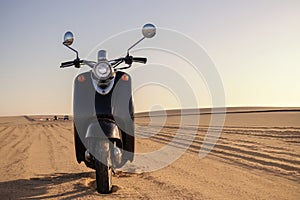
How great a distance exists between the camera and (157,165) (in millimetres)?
7879

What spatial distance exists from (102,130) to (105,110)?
49 centimetres

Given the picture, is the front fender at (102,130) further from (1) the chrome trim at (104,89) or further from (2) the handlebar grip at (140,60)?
(2) the handlebar grip at (140,60)

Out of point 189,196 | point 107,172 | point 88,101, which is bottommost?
point 189,196

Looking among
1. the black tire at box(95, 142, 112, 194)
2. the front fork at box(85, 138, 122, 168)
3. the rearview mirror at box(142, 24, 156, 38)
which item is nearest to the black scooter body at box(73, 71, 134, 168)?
the front fork at box(85, 138, 122, 168)

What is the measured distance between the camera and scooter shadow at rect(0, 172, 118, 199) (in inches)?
208

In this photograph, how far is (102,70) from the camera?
5.03 m

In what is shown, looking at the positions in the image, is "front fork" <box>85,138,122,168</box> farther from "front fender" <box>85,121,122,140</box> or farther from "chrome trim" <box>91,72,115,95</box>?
"chrome trim" <box>91,72,115,95</box>

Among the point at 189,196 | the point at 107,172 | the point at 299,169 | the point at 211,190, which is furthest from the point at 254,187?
the point at 107,172

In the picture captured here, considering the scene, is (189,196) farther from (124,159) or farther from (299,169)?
(299,169)

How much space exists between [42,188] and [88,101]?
1639 millimetres

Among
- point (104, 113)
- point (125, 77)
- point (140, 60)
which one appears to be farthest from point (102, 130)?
point (140, 60)

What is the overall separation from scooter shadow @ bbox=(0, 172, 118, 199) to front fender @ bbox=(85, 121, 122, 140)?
934 mm

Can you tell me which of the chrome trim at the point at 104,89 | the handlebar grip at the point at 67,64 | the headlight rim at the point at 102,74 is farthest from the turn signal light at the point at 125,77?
the handlebar grip at the point at 67,64

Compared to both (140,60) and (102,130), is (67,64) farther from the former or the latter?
(102,130)
